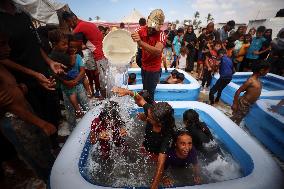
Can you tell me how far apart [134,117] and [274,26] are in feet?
50.3

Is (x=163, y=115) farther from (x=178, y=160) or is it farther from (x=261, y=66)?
(x=261, y=66)

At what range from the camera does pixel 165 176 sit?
2916 millimetres

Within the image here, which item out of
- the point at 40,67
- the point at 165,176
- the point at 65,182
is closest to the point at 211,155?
the point at 165,176

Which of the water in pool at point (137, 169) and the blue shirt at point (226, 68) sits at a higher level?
the blue shirt at point (226, 68)

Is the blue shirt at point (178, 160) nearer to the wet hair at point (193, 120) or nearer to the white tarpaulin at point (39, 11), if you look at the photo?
the wet hair at point (193, 120)

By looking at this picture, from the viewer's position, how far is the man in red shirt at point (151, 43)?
295cm

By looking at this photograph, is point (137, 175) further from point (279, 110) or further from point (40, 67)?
point (279, 110)

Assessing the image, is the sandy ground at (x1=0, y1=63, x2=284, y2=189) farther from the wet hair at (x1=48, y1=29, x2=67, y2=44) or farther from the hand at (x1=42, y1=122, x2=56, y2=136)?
the wet hair at (x1=48, y1=29, x2=67, y2=44)

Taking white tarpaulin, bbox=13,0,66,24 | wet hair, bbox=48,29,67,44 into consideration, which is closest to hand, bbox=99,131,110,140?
wet hair, bbox=48,29,67,44

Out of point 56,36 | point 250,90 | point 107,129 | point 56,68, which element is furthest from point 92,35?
point 250,90

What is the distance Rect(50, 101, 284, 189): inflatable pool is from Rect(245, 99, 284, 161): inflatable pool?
2.94ft

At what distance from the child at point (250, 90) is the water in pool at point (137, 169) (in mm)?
772

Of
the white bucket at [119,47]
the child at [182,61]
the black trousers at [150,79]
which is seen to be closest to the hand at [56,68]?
the white bucket at [119,47]

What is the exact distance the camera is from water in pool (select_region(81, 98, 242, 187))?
10.0 feet
